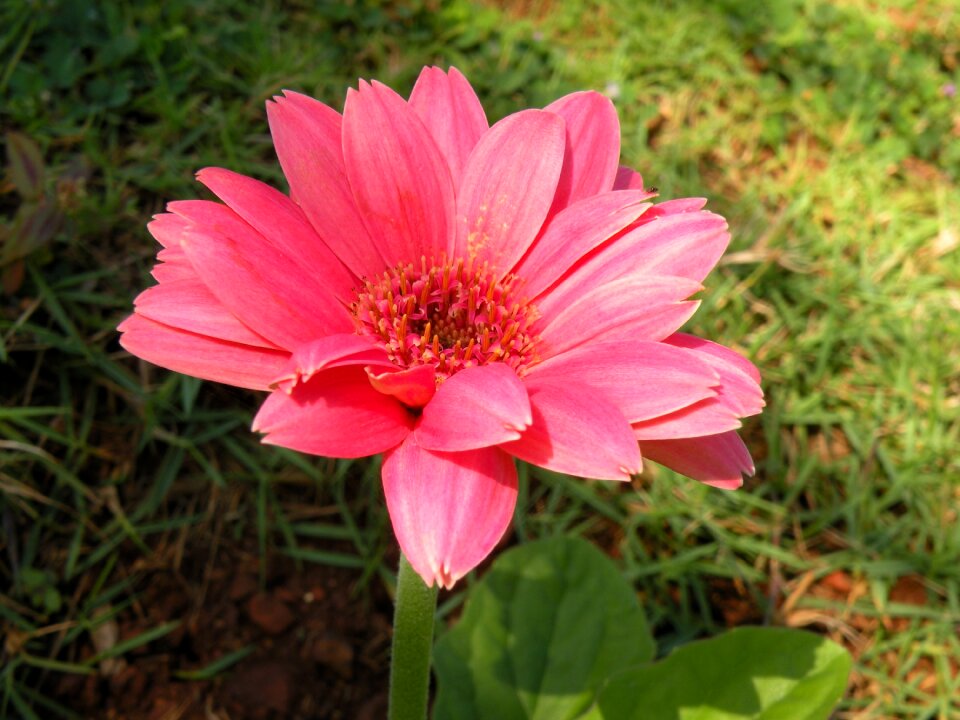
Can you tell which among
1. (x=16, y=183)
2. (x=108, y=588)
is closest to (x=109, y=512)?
(x=108, y=588)

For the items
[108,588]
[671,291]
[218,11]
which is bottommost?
[108,588]

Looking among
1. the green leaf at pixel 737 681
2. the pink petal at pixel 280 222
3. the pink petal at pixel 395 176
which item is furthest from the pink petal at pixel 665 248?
the green leaf at pixel 737 681

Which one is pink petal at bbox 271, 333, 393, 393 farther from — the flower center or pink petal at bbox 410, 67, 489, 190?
pink petal at bbox 410, 67, 489, 190

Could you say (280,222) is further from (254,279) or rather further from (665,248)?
(665,248)

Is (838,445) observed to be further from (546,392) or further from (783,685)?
(546,392)

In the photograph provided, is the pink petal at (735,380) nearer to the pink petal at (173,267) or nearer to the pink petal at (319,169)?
the pink petal at (319,169)

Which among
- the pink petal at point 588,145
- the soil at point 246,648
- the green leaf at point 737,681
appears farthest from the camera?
the soil at point 246,648

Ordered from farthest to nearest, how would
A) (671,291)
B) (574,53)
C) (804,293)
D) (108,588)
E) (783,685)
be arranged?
(574,53), (804,293), (108,588), (783,685), (671,291)

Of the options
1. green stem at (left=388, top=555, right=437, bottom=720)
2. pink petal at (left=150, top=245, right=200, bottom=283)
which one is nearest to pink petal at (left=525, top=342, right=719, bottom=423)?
green stem at (left=388, top=555, right=437, bottom=720)
